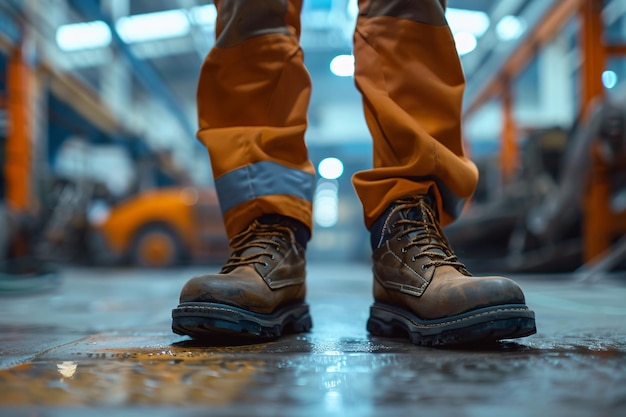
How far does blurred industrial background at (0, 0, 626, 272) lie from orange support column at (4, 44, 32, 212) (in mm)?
10

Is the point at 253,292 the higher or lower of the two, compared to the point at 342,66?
lower

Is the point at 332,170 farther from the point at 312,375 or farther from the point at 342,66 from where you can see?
the point at 312,375

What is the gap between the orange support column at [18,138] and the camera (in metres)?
3.73

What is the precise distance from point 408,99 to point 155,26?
786 cm

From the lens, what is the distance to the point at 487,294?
68cm

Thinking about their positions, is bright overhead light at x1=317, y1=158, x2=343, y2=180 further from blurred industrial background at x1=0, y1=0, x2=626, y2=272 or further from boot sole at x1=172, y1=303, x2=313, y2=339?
boot sole at x1=172, y1=303, x2=313, y2=339

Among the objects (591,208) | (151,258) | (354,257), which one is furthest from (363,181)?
(354,257)

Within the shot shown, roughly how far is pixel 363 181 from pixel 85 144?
7.50 metres

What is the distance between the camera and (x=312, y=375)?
54 cm

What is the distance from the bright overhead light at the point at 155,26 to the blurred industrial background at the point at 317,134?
0.10ft

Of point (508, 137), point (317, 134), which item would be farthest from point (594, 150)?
point (317, 134)

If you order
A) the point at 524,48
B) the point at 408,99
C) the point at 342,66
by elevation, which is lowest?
the point at 408,99

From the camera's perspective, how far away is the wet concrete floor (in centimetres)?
43

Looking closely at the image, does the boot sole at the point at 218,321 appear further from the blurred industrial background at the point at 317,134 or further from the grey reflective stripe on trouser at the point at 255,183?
the blurred industrial background at the point at 317,134
